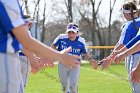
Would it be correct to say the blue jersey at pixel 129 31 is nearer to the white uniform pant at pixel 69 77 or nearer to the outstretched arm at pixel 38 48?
the white uniform pant at pixel 69 77

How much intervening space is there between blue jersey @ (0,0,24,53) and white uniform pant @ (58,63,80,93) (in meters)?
6.83

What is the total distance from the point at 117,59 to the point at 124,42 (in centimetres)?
170

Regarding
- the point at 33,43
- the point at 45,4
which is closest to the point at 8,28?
the point at 33,43

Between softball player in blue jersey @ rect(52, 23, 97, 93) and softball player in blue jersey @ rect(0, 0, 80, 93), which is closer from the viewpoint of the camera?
softball player in blue jersey @ rect(0, 0, 80, 93)

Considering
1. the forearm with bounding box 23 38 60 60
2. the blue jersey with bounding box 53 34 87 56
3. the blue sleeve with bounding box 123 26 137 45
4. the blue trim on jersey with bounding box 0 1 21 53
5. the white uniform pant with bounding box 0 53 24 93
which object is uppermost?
the blue trim on jersey with bounding box 0 1 21 53

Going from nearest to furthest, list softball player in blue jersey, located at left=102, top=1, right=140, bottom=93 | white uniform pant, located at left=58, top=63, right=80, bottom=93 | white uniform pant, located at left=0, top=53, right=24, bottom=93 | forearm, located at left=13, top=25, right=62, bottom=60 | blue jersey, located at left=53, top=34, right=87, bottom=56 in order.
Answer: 1. forearm, located at left=13, top=25, right=62, bottom=60
2. white uniform pant, located at left=0, top=53, right=24, bottom=93
3. softball player in blue jersey, located at left=102, top=1, right=140, bottom=93
4. white uniform pant, located at left=58, top=63, right=80, bottom=93
5. blue jersey, located at left=53, top=34, right=87, bottom=56

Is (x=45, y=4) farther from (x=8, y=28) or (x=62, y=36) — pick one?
(x=8, y=28)

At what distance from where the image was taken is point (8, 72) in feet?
12.1

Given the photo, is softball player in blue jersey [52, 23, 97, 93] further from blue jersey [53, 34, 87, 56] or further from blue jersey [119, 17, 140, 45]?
blue jersey [119, 17, 140, 45]

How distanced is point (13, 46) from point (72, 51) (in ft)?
22.9

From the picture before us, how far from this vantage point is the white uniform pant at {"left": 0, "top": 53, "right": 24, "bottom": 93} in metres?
3.67

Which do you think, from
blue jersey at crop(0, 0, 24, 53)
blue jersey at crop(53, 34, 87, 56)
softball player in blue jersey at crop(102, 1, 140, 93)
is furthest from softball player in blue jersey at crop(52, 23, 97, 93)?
blue jersey at crop(0, 0, 24, 53)

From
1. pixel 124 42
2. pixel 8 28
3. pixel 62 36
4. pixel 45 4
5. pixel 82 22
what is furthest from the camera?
pixel 82 22

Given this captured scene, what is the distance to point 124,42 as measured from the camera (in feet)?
24.9
